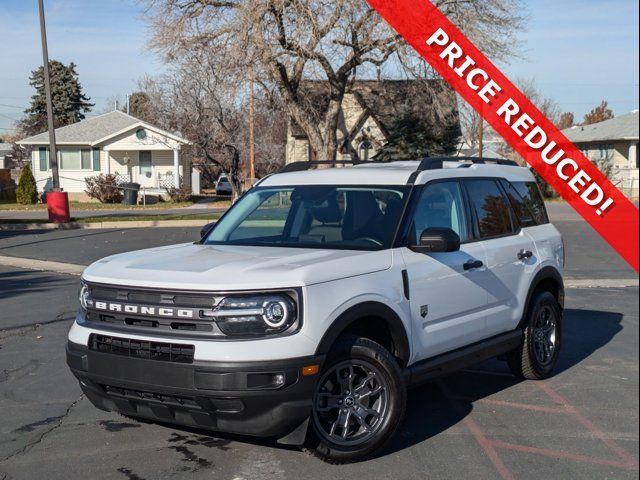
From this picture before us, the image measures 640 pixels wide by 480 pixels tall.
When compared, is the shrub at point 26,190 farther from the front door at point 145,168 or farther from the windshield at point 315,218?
the windshield at point 315,218

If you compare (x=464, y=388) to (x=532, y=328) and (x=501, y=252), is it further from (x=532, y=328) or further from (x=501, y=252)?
(x=501, y=252)

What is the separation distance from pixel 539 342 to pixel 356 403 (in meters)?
2.66

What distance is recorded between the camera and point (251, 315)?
4.50 metres

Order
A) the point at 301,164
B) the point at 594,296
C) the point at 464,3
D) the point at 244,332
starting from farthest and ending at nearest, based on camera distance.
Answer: the point at 464,3
the point at 594,296
the point at 301,164
the point at 244,332

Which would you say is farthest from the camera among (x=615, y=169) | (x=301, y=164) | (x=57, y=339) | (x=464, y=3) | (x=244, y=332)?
(x=615, y=169)

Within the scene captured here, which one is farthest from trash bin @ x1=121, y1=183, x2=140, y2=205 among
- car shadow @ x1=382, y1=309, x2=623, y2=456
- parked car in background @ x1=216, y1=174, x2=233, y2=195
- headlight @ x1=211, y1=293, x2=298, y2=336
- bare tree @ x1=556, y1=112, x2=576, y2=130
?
bare tree @ x1=556, y1=112, x2=576, y2=130

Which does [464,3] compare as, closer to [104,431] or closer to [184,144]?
[184,144]

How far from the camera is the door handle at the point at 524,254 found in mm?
6602

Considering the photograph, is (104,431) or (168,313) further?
(104,431)

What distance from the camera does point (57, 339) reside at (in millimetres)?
8633

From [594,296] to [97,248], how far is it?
39.5 feet

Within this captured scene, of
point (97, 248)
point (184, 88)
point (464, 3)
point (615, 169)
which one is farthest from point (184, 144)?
point (615, 169)

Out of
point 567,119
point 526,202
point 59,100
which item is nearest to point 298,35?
point 526,202

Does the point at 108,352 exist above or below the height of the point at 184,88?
below
